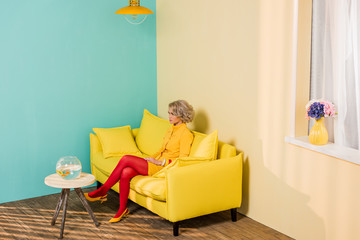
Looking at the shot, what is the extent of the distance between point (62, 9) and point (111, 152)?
5.34 feet

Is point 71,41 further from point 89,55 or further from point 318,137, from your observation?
point 318,137

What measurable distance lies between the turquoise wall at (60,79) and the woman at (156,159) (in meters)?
0.83

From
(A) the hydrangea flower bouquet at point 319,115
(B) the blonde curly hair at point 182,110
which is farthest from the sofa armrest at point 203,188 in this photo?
(A) the hydrangea flower bouquet at point 319,115

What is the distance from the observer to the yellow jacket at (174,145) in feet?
14.2

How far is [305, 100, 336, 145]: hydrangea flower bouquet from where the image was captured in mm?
3365

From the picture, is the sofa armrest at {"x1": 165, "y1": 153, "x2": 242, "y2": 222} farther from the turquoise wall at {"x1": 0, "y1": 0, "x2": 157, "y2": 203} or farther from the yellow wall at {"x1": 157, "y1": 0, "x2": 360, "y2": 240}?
the turquoise wall at {"x1": 0, "y1": 0, "x2": 157, "y2": 203}

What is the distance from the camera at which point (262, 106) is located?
4.02 metres

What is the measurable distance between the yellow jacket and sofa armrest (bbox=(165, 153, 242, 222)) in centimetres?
48

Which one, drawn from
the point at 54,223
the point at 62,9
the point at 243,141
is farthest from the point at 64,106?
the point at 243,141

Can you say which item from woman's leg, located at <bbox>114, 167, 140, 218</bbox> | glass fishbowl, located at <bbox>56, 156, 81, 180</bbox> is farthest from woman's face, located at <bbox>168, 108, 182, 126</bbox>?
glass fishbowl, located at <bbox>56, 156, 81, 180</bbox>

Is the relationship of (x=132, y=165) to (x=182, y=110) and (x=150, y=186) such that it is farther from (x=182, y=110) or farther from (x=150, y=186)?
(x=182, y=110)

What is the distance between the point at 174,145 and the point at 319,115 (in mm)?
1555

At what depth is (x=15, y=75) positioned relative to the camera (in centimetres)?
463

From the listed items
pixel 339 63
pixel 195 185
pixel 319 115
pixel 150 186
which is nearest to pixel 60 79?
pixel 150 186
